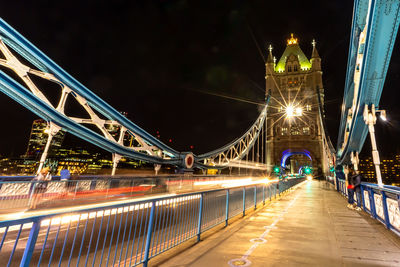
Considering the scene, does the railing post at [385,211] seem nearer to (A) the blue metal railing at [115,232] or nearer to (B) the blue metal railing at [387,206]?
(B) the blue metal railing at [387,206]

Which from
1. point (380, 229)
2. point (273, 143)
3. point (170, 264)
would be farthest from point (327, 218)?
point (273, 143)

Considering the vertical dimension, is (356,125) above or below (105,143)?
above

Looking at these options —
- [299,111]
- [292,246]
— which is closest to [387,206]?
[292,246]

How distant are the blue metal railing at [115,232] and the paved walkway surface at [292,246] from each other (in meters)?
0.36

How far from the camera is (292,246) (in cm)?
418

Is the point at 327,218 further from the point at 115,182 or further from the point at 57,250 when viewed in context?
the point at 115,182

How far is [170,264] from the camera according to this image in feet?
11.1

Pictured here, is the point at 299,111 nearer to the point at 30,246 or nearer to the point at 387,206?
the point at 387,206

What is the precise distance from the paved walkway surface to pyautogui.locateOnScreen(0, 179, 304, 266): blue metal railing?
1.18 ft

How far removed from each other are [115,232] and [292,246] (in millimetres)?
3979

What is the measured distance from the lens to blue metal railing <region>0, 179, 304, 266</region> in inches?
97.2

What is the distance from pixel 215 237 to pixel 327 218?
14.2 ft

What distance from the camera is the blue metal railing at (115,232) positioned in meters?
2.47

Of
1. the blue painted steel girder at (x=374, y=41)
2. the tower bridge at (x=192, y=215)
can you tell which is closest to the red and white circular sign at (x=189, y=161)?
the tower bridge at (x=192, y=215)
